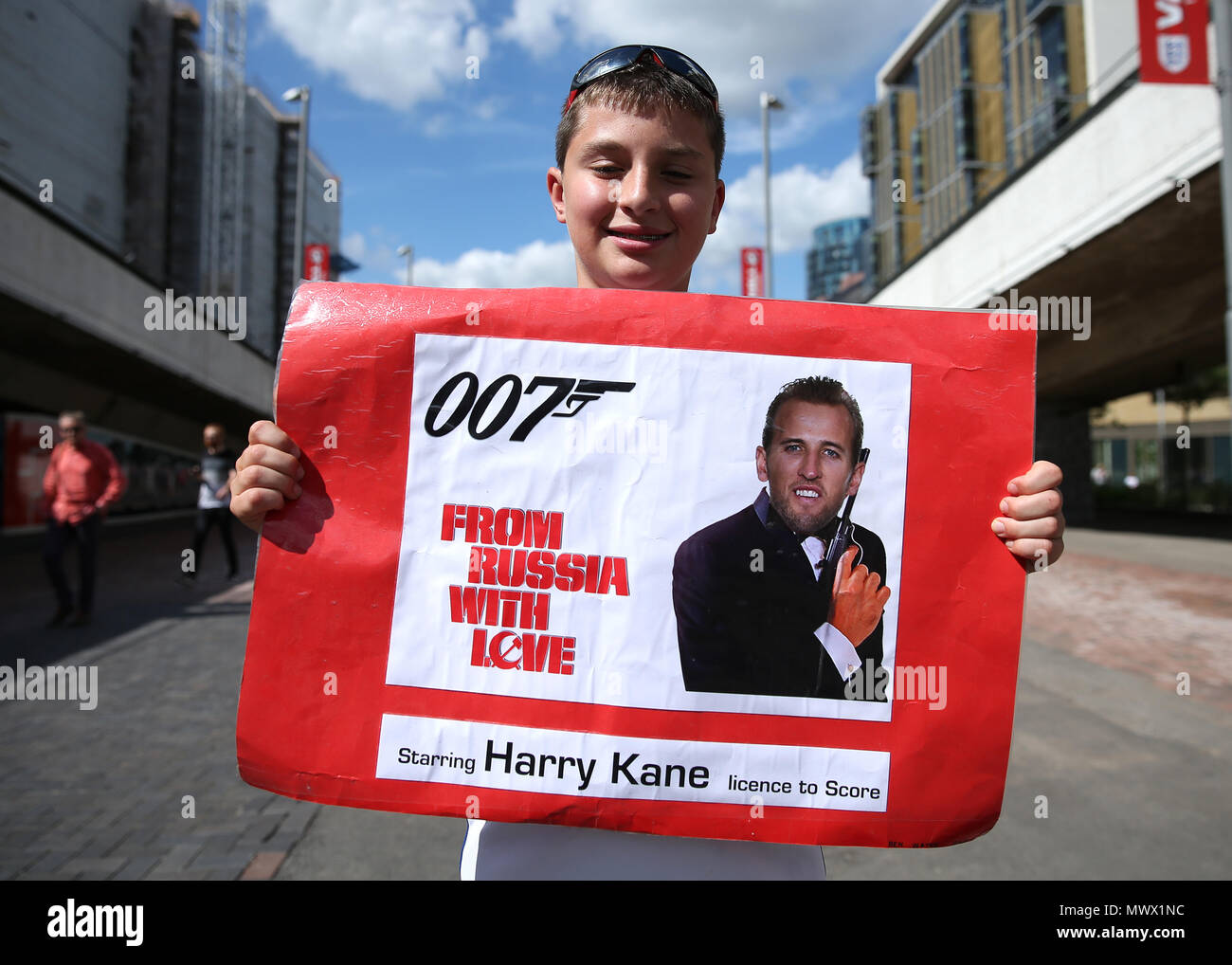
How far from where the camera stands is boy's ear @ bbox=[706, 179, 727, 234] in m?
1.59

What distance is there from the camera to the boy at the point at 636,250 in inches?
55.2

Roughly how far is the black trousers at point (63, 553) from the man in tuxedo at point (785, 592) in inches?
338

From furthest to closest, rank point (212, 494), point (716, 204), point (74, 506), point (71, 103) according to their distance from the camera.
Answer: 1. point (71, 103)
2. point (212, 494)
3. point (74, 506)
4. point (716, 204)

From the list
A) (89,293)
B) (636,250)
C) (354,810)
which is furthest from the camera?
(89,293)

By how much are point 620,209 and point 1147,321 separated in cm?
1958

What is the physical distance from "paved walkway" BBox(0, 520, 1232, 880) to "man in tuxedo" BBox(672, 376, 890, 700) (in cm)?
240

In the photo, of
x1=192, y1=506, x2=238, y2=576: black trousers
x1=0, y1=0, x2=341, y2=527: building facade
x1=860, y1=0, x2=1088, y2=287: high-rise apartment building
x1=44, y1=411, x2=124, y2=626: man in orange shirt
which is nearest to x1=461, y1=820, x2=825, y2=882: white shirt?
x1=0, y1=0, x2=341, y2=527: building facade

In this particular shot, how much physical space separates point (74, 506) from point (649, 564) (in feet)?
28.4

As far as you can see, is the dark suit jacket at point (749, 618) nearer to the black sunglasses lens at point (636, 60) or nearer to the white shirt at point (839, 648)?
the white shirt at point (839, 648)

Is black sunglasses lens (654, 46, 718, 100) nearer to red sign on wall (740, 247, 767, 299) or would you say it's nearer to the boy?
the boy

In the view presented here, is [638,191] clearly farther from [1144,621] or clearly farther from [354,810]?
[1144,621]

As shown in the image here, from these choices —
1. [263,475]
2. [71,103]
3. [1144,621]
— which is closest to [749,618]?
[263,475]

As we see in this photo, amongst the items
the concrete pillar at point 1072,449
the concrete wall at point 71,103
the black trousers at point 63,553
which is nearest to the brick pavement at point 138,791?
the black trousers at point 63,553

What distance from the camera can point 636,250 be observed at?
1510 mm
